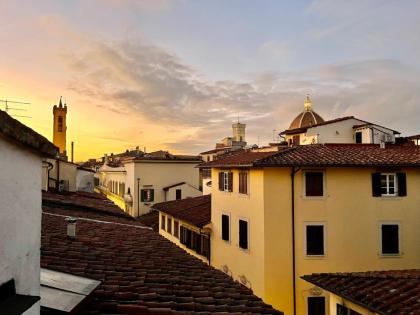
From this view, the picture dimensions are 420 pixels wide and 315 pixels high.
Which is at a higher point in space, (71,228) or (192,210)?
(71,228)

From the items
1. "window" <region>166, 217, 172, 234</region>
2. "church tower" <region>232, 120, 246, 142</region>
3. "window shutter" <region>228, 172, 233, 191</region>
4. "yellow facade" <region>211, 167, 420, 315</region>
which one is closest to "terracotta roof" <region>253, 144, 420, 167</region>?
"yellow facade" <region>211, 167, 420, 315</region>

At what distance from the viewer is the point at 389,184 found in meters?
19.5

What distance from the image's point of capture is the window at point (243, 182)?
2031 cm

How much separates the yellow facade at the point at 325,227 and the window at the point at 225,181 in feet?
8.71

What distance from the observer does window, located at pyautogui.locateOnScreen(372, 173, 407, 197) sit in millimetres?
19258

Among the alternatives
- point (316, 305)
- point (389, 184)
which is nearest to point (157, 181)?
point (316, 305)

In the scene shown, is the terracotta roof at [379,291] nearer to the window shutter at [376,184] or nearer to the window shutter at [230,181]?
the window shutter at [376,184]

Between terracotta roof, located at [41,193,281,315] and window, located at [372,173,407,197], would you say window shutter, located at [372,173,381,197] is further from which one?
terracotta roof, located at [41,193,281,315]

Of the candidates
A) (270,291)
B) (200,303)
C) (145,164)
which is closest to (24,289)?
(200,303)

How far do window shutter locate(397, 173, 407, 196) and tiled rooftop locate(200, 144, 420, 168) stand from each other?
86cm

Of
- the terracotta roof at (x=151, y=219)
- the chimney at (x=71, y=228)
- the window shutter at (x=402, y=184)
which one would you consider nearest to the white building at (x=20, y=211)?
the chimney at (x=71, y=228)

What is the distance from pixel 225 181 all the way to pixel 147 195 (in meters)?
17.2

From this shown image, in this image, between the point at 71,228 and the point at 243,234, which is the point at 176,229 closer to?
the point at 243,234

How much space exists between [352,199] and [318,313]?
562cm
